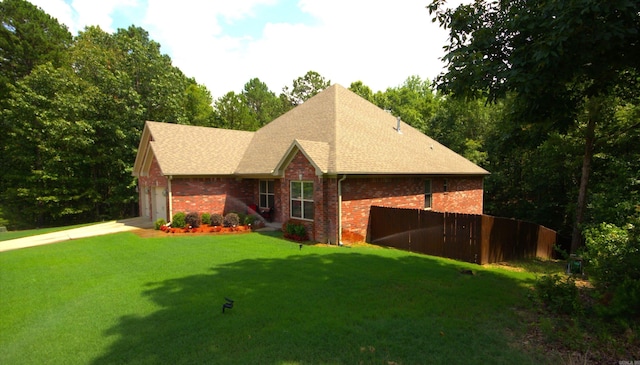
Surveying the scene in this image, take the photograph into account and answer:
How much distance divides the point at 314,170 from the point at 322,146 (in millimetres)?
1369

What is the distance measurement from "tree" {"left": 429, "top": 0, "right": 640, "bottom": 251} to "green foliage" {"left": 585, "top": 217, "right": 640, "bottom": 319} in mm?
2699

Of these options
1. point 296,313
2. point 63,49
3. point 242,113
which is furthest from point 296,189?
point 63,49

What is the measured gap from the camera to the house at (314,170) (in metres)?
12.8

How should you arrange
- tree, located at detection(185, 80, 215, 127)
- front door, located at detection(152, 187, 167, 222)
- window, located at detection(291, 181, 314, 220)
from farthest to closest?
tree, located at detection(185, 80, 215, 127), front door, located at detection(152, 187, 167, 222), window, located at detection(291, 181, 314, 220)

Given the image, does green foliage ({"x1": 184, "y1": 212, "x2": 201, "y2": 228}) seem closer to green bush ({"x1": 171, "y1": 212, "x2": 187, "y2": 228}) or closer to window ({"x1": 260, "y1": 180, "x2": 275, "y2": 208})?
green bush ({"x1": 171, "y1": 212, "x2": 187, "y2": 228})

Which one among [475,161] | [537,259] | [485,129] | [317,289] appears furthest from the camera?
[485,129]

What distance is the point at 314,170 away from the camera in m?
12.8

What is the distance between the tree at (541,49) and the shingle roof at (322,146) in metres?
6.39

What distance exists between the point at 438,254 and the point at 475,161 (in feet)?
52.7

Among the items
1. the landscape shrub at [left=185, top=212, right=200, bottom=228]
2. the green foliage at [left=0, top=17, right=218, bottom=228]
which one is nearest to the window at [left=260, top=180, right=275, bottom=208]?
the landscape shrub at [left=185, top=212, right=200, bottom=228]

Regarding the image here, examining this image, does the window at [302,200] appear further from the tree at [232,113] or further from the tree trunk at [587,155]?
the tree at [232,113]

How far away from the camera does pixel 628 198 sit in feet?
35.2

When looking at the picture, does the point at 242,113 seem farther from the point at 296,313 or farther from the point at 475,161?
the point at 296,313

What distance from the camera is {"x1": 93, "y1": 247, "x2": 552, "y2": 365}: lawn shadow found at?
433 cm
